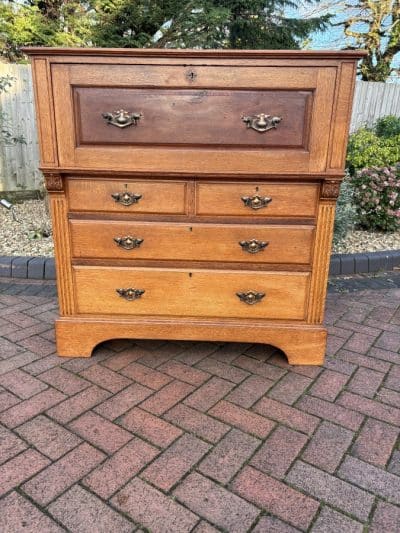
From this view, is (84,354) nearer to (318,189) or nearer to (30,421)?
(30,421)

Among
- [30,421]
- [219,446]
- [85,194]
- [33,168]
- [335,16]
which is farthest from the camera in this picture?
[335,16]

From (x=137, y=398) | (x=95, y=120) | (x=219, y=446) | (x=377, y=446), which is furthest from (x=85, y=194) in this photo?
A: (x=377, y=446)

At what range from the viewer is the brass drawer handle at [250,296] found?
2115 mm

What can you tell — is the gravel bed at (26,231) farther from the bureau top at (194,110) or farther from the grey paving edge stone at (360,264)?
the grey paving edge stone at (360,264)

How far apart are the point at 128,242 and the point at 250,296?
688mm

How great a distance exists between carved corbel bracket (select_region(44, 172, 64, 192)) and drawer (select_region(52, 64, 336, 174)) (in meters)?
0.08

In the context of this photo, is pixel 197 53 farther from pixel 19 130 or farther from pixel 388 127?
pixel 388 127

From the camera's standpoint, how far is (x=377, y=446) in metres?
1.65

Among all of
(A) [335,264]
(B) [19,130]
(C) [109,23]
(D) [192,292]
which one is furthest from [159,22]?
(D) [192,292]

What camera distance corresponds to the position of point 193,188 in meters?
1.98

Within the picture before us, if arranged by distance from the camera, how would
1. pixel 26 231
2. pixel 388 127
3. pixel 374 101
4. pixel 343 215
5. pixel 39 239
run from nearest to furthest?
pixel 343 215, pixel 39 239, pixel 26 231, pixel 388 127, pixel 374 101

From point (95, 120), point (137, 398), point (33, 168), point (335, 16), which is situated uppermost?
point (335, 16)

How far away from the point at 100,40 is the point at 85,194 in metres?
5.49

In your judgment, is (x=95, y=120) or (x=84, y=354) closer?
(x=95, y=120)
